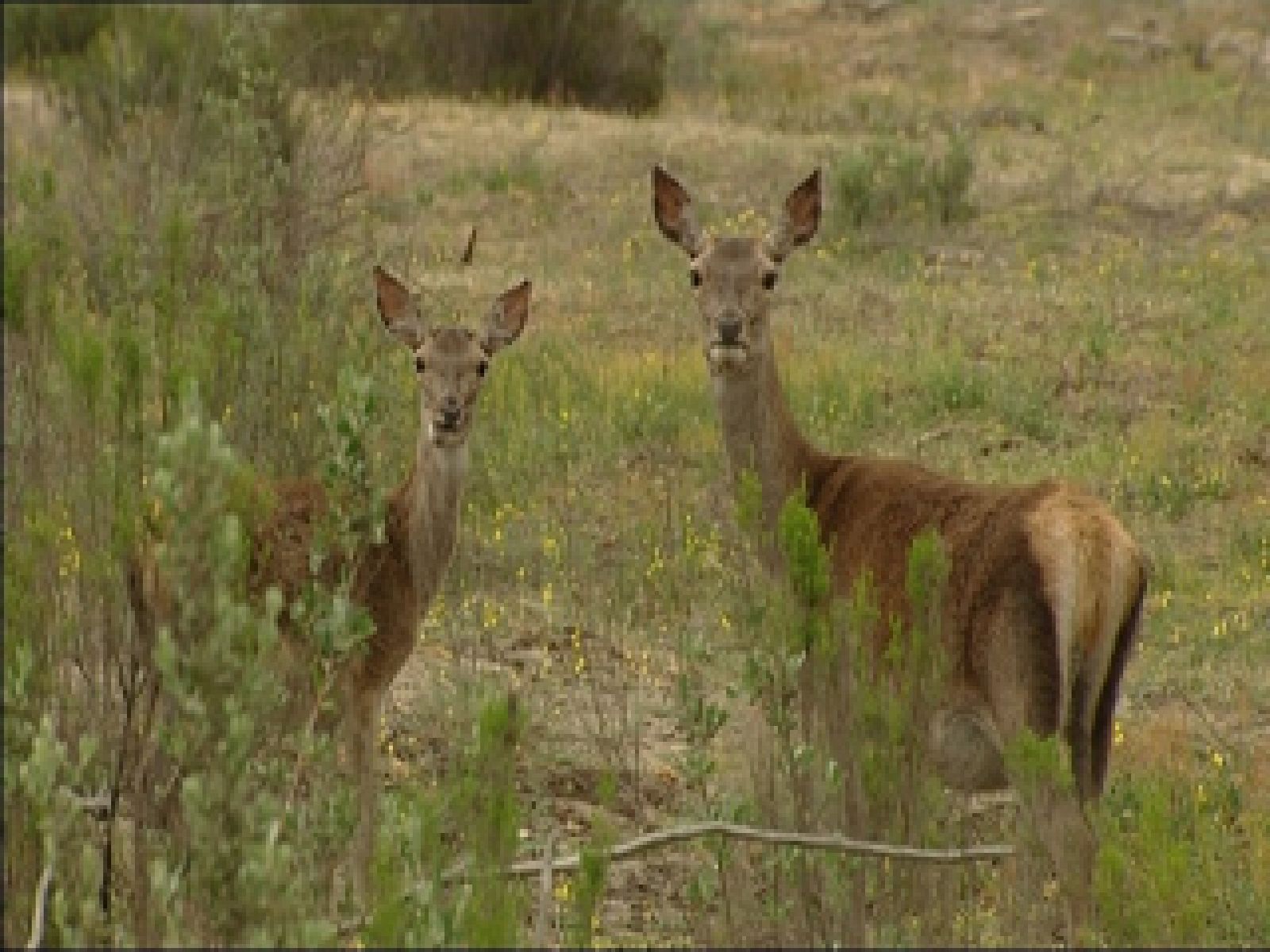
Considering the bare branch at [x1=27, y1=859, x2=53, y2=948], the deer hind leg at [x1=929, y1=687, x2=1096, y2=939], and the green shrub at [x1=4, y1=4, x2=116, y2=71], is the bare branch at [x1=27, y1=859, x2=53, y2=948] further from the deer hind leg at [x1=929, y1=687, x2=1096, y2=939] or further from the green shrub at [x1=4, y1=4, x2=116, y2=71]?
the green shrub at [x1=4, y1=4, x2=116, y2=71]

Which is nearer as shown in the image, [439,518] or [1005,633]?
[1005,633]

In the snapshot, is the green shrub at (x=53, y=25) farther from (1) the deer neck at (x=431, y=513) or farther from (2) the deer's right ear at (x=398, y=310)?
(1) the deer neck at (x=431, y=513)

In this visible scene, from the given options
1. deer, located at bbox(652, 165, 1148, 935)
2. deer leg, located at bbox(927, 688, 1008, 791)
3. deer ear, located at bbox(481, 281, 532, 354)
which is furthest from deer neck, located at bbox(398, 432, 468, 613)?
deer leg, located at bbox(927, 688, 1008, 791)

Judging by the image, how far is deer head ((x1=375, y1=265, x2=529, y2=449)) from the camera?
30.8ft

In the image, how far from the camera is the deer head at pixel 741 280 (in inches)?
376

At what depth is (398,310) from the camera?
396 inches

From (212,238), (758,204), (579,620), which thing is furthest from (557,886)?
(758,204)

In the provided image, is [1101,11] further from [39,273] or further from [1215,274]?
[39,273]

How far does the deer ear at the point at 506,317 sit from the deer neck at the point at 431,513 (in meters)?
0.88

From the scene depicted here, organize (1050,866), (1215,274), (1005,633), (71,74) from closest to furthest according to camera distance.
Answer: (1050,866) < (1005,633) < (1215,274) < (71,74)

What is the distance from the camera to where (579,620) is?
1139 cm

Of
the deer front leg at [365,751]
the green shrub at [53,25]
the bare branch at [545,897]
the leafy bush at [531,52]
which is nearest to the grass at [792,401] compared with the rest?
the bare branch at [545,897]

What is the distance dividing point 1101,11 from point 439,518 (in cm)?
2245

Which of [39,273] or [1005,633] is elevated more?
[39,273]
